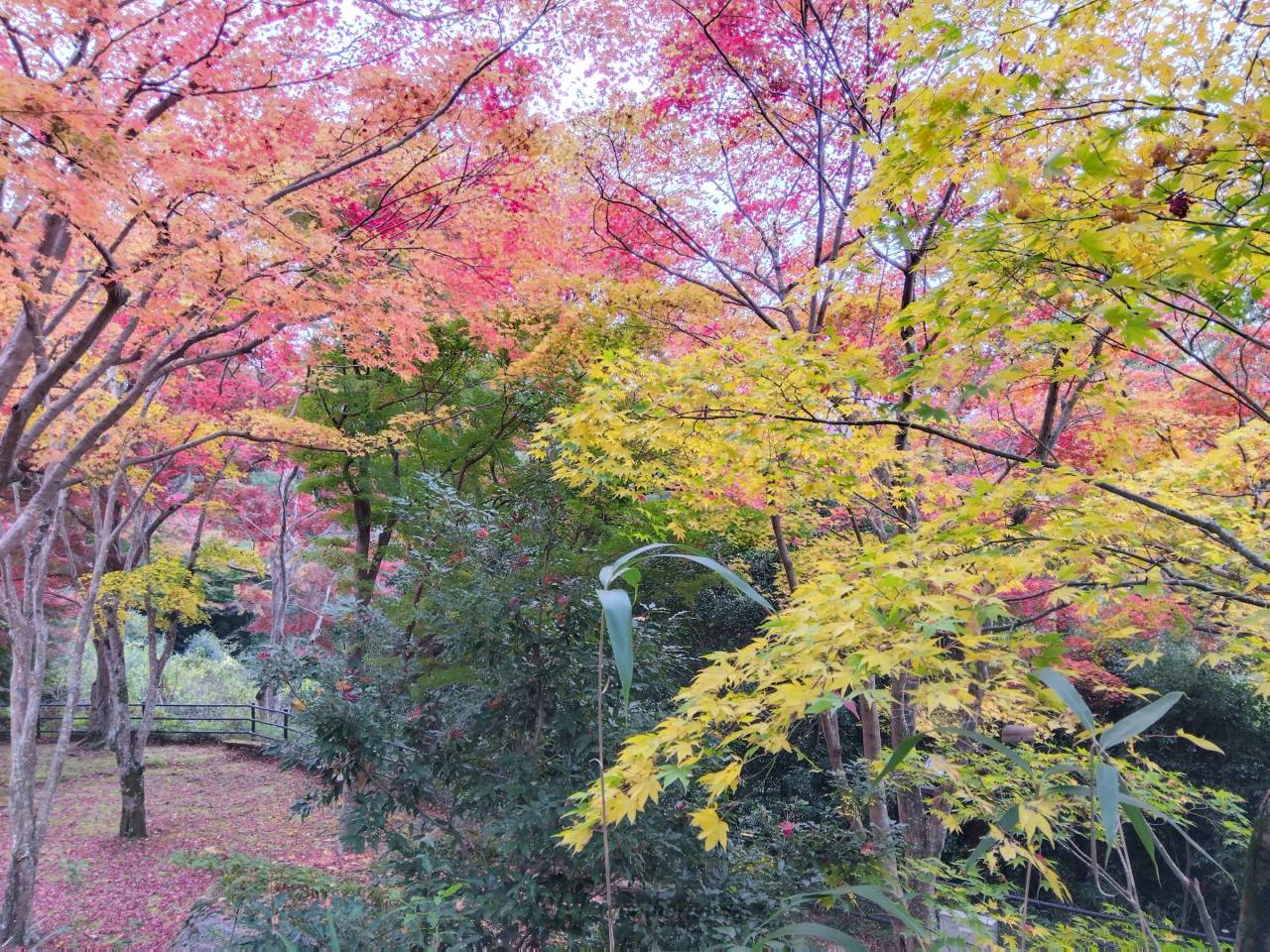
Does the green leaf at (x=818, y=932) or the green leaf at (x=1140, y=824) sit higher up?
the green leaf at (x=1140, y=824)

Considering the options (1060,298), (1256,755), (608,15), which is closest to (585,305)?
(608,15)

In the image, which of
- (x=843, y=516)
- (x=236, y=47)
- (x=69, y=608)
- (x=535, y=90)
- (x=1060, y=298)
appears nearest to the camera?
(x=1060, y=298)

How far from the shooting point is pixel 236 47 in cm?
332

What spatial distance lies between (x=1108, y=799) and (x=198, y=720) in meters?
16.0

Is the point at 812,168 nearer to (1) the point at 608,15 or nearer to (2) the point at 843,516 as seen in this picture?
(1) the point at 608,15

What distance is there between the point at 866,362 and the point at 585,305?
3.59 metres

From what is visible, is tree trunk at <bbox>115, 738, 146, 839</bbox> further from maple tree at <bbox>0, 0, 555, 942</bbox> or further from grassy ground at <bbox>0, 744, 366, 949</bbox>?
maple tree at <bbox>0, 0, 555, 942</bbox>

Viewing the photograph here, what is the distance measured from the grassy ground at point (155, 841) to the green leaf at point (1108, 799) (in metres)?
5.16

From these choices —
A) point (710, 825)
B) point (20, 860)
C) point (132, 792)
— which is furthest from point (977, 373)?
point (132, 792)

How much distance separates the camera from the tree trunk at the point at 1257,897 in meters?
2.24

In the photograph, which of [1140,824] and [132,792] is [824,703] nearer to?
[1140,824]

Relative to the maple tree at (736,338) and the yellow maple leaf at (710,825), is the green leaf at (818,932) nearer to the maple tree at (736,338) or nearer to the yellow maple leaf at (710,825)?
the maple tree at (736,338)

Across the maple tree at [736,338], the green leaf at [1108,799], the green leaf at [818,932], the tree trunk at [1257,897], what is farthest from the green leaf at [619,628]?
the tree trunk at [1257,897]

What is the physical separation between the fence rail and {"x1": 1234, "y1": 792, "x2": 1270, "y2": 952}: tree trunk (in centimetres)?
1405
